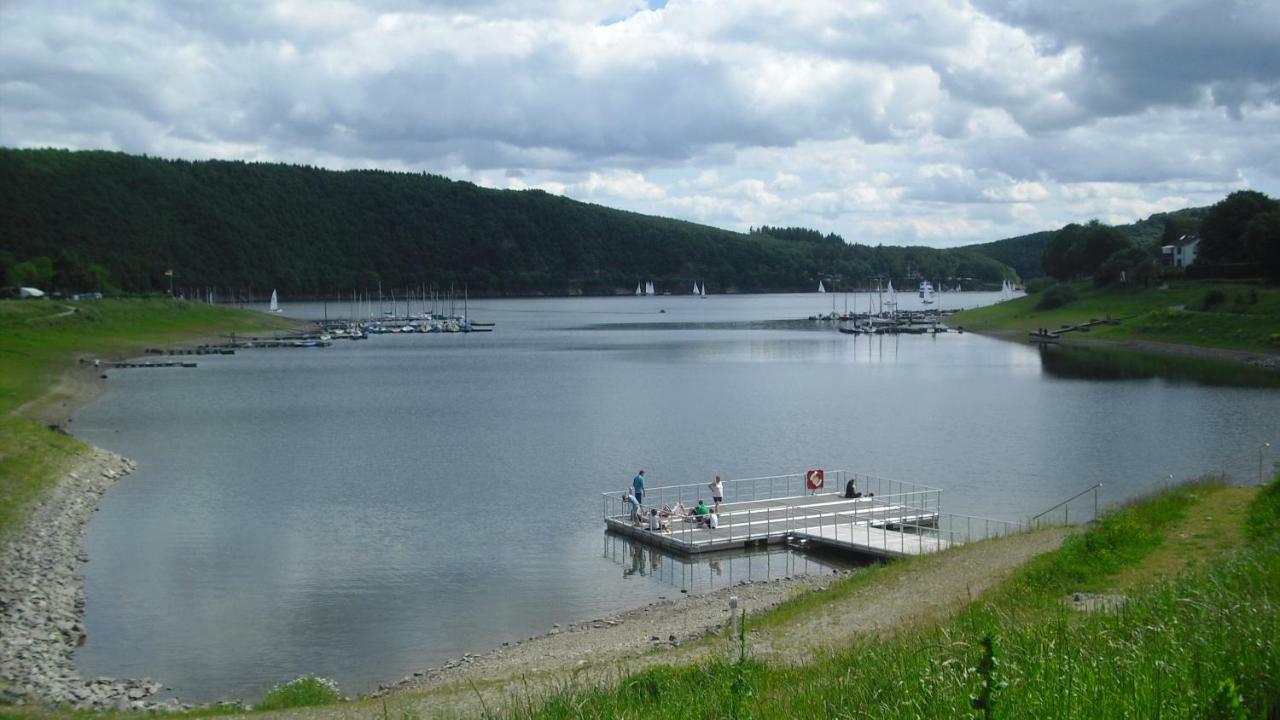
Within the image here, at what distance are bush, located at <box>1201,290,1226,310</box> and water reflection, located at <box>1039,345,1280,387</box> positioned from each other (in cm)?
862

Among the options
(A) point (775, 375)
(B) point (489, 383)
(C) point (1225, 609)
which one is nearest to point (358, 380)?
(B) point (489, 383)

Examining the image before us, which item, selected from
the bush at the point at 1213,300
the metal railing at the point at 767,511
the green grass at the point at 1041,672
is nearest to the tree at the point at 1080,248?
the bush at the point at 1213,300

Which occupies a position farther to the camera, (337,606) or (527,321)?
(527,321)

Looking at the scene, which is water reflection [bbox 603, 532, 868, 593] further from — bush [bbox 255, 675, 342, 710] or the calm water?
bush [bbox 255, 675, 342, 710]

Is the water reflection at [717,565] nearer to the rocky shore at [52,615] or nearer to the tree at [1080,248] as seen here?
the rocky shore at [52,615]

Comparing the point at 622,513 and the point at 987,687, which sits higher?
the point at 987,687

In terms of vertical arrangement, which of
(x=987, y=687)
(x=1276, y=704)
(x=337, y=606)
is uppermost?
(x=987, y=687)

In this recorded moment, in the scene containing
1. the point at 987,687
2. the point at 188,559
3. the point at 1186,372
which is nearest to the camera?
the point at 987,687

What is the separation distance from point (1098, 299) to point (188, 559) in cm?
10766

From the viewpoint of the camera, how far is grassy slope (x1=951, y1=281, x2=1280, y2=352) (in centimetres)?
8519

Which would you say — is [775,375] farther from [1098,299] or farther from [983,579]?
[983,579]

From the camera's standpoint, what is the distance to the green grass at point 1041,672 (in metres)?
7.18

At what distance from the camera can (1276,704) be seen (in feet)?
23.6

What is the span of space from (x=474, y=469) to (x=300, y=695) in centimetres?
2536
